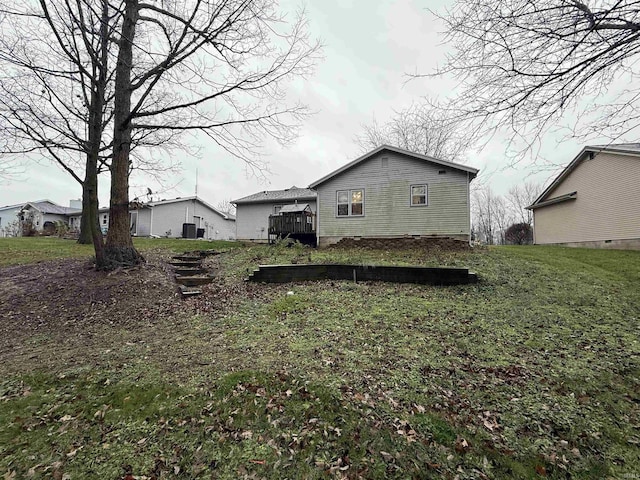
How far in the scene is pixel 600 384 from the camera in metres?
3.09

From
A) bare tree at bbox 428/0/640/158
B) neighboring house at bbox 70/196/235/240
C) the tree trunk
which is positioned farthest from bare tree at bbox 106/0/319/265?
neighboring house at bbox 70/196/235/240

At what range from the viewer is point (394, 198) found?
13.1 meters

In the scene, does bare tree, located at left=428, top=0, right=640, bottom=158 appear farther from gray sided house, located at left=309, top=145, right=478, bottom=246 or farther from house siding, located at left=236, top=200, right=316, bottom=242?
house siding, located at left=236, top=200, right=316, bottom=242

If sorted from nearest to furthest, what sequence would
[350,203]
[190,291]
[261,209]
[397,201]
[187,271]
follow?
1. [190,291]
2. [187,271]
3. [397,201]
4. [350,203]
5. [261,209]

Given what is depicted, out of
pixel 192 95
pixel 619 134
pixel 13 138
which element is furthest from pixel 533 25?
pixel 13 138

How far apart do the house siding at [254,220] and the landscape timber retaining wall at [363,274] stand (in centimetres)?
1284

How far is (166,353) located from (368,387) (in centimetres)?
274

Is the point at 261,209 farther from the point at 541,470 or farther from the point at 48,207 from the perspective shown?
the point at 48,207

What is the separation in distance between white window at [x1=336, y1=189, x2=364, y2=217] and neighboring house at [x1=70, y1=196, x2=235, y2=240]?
14658 mm

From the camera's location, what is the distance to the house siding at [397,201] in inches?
482

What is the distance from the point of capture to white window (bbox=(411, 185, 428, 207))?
12.6 metres

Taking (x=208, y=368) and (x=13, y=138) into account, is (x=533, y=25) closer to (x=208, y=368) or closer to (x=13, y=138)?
(x=208, y=368)

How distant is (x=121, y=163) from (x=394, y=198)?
33.2ft

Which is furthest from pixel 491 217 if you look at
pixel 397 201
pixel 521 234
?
pixel 397 201
